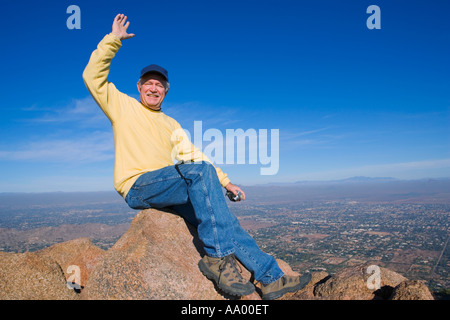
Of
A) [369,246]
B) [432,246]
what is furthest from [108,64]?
[432,246]

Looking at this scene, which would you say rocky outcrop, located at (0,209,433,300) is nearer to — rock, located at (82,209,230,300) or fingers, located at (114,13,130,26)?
rock, located at (82,209,230,300)

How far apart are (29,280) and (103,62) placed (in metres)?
3.46

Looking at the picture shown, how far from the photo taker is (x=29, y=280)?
13.1 ft

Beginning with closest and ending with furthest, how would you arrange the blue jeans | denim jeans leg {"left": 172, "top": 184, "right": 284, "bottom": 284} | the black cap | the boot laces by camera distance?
the boot laces, the blue jeans, denim jeans leg {"left": 172, "top": 184, "right": 284, "bottom": 284}, the black cap

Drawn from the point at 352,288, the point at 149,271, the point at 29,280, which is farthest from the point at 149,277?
the point at 352,288

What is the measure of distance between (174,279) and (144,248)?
0.69 meters

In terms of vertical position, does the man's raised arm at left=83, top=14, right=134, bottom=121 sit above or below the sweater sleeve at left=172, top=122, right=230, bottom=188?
above

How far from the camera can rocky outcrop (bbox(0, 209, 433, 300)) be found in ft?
11.9

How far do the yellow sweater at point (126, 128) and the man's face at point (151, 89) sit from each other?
0.58ft

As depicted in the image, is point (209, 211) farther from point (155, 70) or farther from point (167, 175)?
point (155, 70)

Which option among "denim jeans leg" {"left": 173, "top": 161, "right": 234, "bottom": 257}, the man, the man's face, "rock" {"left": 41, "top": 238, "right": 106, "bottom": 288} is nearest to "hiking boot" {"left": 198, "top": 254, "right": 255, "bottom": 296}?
the man

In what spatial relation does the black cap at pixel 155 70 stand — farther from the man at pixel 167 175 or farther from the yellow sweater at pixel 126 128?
the yellow sweater at pixel 126 128

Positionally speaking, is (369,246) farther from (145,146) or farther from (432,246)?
(145,146)

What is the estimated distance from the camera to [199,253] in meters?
4.83
